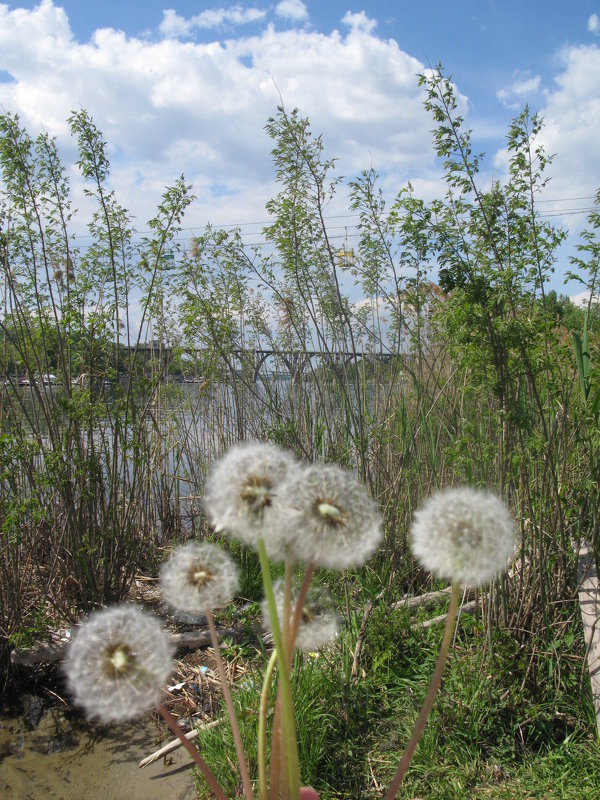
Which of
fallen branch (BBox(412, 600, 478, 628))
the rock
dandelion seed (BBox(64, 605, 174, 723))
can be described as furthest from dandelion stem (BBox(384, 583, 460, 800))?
the rock

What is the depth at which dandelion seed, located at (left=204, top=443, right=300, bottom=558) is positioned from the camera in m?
0.83

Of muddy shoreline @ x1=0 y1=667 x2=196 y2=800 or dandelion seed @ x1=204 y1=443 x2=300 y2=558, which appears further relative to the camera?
muddy shoreline @ x1=0 y1=667 x2=196 y2=800

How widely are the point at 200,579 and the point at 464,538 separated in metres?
0.47

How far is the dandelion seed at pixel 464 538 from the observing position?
35.2 inches

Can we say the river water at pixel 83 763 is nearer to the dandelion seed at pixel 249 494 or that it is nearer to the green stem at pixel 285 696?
the green stem at pixel 285 696

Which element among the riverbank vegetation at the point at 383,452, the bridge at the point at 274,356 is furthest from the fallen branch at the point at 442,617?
the bridge at the point at 274,356

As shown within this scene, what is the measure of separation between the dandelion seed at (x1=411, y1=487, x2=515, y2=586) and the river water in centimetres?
234

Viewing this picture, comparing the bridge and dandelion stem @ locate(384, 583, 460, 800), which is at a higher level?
the bridge

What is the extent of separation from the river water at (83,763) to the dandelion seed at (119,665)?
220cm

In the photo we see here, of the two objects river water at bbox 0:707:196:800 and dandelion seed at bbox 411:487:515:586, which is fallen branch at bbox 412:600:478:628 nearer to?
river water at bbox 0:707:196:800

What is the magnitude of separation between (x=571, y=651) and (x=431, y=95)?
100 inches

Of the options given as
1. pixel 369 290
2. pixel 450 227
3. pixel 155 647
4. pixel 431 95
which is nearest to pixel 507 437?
pixel 450 227

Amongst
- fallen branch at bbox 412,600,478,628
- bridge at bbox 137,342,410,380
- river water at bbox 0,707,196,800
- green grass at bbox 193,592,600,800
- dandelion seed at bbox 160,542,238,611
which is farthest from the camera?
bridge at bbox 137,342,410,380

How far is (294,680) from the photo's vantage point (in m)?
2.60
